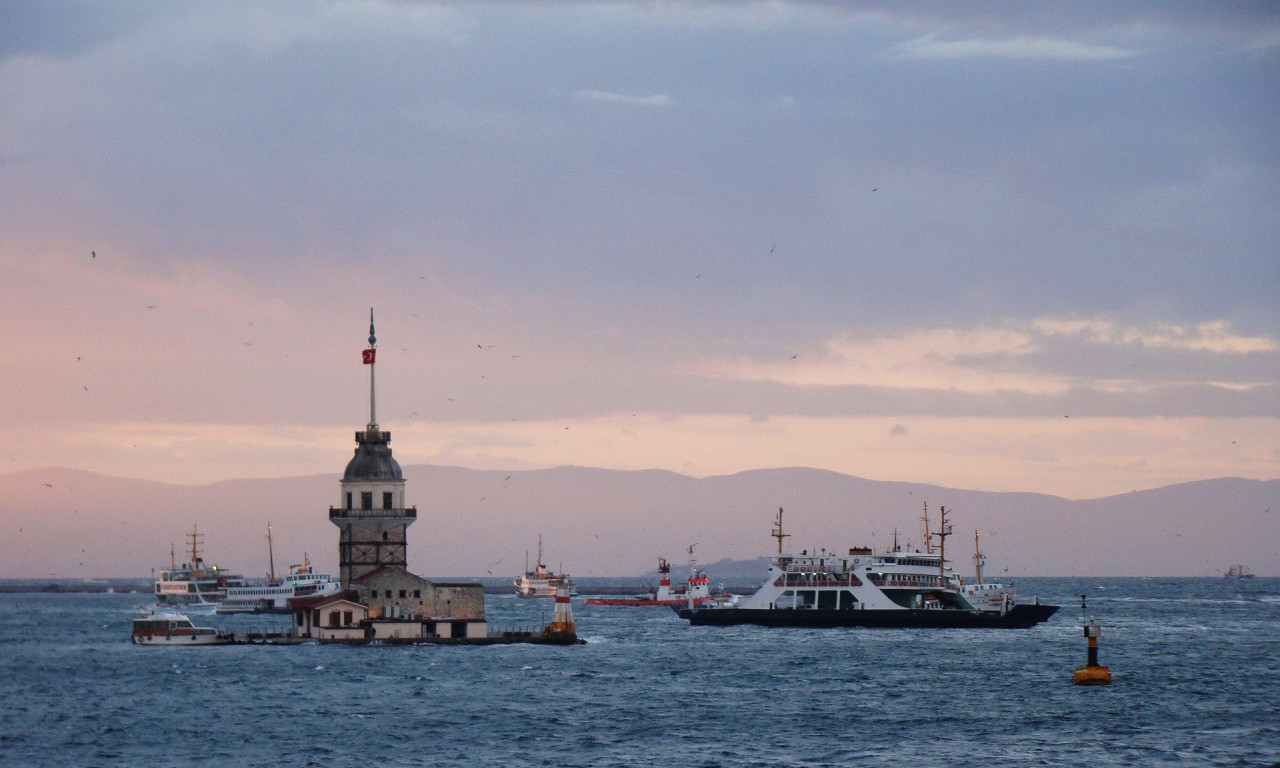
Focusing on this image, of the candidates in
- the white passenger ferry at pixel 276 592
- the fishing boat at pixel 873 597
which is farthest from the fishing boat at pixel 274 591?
the fishing boat at pixel 873 597

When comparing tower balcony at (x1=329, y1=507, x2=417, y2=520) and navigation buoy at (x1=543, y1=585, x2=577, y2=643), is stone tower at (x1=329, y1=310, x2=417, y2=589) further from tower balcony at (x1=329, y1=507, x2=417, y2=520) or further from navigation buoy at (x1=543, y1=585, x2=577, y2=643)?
navigation buoy at (x1=543, y1=585, x2=577, y2=643)

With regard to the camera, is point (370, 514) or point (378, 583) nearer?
point (378, 583)

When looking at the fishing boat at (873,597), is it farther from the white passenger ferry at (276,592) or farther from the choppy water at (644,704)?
the white passenger ferry at (276,592)

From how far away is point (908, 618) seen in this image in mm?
117875

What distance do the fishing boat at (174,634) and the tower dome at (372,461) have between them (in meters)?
12.5

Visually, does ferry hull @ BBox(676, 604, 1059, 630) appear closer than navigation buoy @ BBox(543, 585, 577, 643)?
No

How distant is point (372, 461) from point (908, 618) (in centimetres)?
4485

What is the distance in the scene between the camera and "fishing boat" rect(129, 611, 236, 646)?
307 feet

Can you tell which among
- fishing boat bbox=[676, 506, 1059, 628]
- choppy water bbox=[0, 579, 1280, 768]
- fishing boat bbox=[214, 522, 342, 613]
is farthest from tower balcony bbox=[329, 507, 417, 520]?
fishing boat bbox=[214, 522, 342, 613]

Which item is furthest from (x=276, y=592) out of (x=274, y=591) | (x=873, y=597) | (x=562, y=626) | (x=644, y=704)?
(x=644, y=704)

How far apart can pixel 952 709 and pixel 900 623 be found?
55.8 m

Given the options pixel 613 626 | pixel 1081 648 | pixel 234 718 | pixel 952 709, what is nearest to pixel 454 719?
pixel 234 718

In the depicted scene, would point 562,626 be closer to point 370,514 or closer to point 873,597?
point 370,514

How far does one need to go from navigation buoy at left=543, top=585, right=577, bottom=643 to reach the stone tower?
10.2 metres
